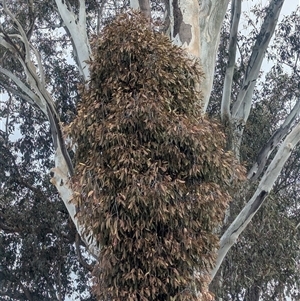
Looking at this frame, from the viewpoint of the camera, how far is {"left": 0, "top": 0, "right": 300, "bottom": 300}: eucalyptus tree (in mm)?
4699

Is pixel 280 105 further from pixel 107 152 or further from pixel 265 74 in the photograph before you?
pixel 107 152

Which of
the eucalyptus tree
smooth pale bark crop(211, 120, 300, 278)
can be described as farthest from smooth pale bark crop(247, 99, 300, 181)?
smooth pale bark crop(211, 120, 300, 278)

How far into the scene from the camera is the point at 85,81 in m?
4.49

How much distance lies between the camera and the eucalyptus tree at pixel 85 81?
4699 millimetres

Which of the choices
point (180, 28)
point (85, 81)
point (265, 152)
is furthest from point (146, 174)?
point (265, 152)

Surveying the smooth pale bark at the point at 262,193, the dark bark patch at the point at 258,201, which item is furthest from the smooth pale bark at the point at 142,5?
the dark bark patch at the point at 258,201

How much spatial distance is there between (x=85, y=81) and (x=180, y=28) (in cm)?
108

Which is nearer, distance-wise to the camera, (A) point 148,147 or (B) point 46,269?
(A) point 148,147

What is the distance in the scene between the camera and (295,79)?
8922 millimetres

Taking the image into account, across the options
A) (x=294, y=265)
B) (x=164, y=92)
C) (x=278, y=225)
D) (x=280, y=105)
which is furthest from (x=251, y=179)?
(x=164, y=92)

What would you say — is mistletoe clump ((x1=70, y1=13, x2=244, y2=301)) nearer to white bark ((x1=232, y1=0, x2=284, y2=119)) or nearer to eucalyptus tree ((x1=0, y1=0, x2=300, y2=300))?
eucalyptus tree ((x1=0, y1=0, x2=300, y2=300))

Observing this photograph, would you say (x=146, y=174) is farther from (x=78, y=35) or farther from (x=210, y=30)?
(x=78, y=35)

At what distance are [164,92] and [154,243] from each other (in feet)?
3.59

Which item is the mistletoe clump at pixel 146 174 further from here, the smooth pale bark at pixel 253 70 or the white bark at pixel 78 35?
the smooth pale bark at pixel 253 70
